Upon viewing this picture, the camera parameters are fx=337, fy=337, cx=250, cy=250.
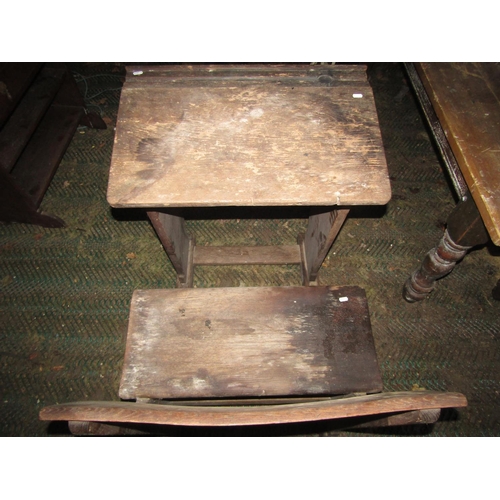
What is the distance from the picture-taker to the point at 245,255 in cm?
224

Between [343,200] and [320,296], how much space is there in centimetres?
47

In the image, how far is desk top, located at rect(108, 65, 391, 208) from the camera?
129 centimetres

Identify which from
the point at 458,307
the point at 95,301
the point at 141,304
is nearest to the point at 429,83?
the point at 458,307

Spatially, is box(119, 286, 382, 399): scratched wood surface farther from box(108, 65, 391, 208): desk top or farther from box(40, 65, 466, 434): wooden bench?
box(108, 65, 391, 208): desk top

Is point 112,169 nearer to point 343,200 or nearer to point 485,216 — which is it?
point 343,200

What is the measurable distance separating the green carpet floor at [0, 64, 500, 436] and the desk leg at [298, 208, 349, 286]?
0.20m

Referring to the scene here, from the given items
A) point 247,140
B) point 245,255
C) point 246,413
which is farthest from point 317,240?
point 246,413

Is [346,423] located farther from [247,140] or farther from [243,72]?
[243,72]

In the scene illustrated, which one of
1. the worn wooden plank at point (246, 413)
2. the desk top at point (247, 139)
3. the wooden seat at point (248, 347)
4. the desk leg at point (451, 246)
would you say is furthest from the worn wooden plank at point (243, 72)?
the worn wooden plank at point (246, 413)

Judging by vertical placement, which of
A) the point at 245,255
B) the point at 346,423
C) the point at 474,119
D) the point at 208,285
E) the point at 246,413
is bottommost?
the point at 208,285

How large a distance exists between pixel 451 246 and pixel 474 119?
0.58 metres

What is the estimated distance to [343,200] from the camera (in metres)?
1.28

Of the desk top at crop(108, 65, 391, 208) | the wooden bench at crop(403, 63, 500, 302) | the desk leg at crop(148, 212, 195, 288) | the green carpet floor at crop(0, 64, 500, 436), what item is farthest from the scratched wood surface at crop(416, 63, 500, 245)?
the desk leg at crop(148, 212, 195, 288)

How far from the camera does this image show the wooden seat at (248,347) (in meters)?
1.35
